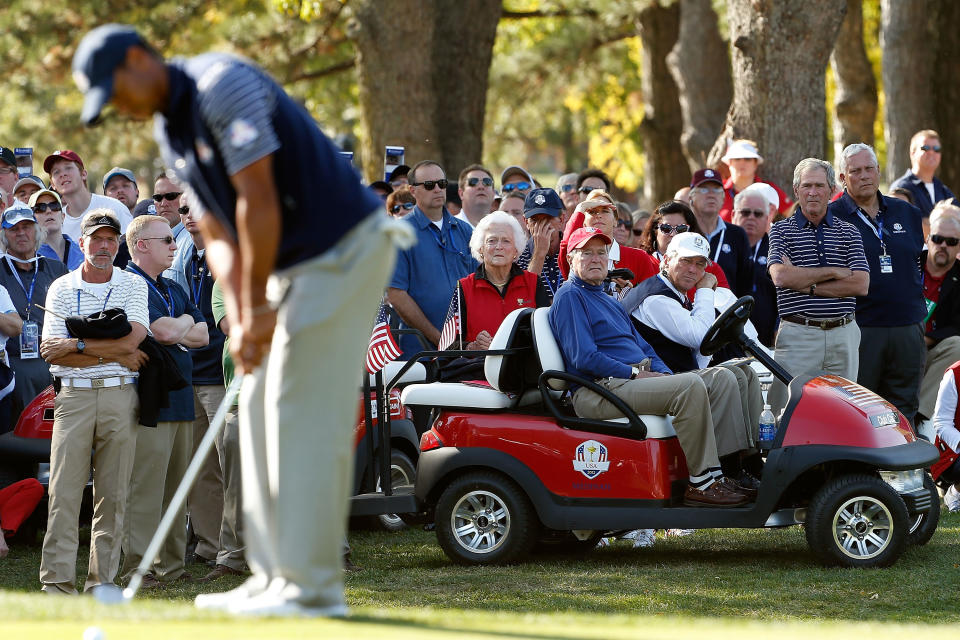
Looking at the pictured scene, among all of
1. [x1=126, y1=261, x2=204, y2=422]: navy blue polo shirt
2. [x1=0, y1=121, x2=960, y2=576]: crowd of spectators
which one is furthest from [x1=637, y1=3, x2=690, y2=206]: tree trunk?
[x1=126, y1=261, x2=204, y2=422]: navy blue polo shirt

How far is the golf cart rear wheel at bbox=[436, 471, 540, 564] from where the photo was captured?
28.3ft

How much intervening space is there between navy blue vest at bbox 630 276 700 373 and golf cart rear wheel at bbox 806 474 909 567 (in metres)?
1.23

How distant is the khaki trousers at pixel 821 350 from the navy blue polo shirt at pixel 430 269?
8.00 feet

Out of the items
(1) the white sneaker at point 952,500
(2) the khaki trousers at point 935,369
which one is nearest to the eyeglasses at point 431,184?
(2) the khaki trousers at point 935,369

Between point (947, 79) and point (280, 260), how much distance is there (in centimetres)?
1603

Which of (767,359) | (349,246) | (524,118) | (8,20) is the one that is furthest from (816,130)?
(524,118)

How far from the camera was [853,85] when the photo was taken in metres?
21.4

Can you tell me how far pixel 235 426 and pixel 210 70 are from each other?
4.59 meters

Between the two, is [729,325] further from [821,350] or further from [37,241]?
[37,241]

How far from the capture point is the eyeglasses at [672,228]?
34.0 ft

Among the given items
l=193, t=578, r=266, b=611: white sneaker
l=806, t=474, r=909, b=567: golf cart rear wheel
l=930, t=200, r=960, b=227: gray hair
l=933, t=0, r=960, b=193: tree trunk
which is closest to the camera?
l=193, t=578, r=266, b=611: white sneaker

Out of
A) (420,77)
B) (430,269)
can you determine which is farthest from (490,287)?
(420,77)

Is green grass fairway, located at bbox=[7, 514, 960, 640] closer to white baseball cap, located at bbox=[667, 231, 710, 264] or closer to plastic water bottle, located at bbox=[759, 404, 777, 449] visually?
plastic water bottle, located at bbox=[759, 404, 777, 449]

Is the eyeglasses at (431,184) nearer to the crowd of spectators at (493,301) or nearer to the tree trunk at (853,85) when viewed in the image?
the crowd of spectators at (493,301)
